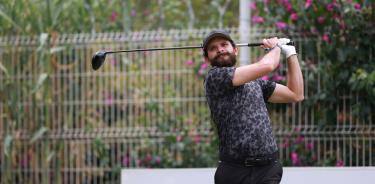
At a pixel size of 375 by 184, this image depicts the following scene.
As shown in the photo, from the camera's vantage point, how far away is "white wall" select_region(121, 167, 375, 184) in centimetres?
585

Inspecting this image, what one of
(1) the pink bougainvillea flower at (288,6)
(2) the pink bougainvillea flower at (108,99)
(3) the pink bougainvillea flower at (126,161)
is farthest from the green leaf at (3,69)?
(1) the pink bougainvillea flower at (288,6)

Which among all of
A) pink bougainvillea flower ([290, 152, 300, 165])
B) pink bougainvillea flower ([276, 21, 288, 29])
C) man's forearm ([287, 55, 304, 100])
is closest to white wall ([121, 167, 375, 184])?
man's forearm ([287, 55, 304, 100])

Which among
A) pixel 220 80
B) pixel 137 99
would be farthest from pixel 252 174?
pixel 137 99

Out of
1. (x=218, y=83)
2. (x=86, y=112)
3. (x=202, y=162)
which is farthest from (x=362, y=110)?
(x=218, y=83)

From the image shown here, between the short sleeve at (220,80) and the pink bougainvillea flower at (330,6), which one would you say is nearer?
the short sleeve at (220,80)

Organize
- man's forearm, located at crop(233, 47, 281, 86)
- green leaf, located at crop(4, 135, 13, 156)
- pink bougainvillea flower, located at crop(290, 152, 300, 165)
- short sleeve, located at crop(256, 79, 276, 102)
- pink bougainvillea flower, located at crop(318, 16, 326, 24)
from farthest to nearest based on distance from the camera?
green leaf, located at crop(4, 135, 13, 156) → pink bougainvillea flower, located at crop(290, 152, 300, 165) → pink bougainvillea flower, located at crop(318, 16, 326, 24) → short sleeve, located at crop(256, 79, 276, 102) → man's forearm, located at crop(233, 47, 281, 86)

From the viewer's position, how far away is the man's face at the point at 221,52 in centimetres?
512

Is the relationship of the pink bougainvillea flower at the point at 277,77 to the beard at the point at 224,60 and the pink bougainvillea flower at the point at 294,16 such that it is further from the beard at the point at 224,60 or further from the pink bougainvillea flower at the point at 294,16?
the beard at the point at 224,60

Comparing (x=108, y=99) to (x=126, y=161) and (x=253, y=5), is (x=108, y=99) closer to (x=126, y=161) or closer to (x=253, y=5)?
(x=126, y=161)

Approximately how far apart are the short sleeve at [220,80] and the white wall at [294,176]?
121 cm

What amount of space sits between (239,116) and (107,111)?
4.29 metres

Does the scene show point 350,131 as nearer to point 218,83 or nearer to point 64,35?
point 64,35

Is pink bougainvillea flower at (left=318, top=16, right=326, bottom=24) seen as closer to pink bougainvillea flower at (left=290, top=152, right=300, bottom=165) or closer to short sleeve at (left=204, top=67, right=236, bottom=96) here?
pink bougainvillea flower at (left=290, top=152, right=300, bottom=165)

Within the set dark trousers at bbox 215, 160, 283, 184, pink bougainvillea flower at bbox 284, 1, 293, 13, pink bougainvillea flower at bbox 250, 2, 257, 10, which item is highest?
pink bougainvillea flower at bbox 250, 2, 257, 10
